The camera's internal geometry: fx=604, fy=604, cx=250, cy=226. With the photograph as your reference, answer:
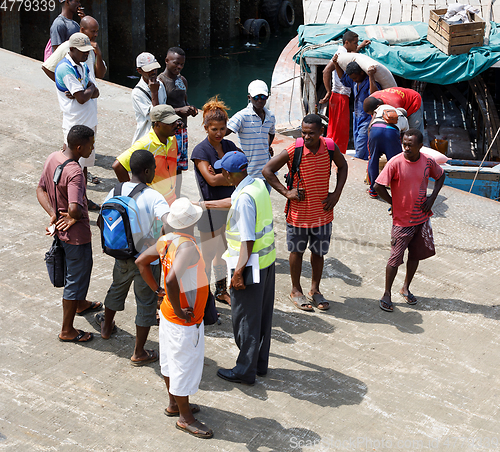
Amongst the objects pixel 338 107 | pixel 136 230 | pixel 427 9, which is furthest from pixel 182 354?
pixel 427 9

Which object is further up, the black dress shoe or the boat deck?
the boat deck

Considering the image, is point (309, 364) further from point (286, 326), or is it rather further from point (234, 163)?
point (234, 163)

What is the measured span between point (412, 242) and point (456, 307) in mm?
739

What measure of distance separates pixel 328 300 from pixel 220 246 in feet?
3.74

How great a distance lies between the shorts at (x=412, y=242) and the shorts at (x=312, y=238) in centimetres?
63

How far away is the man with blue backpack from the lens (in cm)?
425

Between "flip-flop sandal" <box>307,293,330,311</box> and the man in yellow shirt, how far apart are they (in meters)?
1.60

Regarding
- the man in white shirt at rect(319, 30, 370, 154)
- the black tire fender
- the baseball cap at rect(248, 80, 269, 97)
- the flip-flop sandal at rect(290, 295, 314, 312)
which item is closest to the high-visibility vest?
the flip-flop sandal at rect(290, 295, 314, 312)

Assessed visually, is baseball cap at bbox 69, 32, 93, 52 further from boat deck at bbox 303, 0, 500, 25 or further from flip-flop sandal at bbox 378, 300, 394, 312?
boat deck at bbox 303, 0, 500, 25

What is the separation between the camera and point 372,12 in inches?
484

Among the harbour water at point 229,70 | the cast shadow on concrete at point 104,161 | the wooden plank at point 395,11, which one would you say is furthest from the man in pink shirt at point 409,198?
the harbour water at point 229,70

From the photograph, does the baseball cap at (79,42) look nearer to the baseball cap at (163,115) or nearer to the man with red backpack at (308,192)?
the baseball cap at (163,115)

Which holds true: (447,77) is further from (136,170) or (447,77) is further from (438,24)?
(136,170)

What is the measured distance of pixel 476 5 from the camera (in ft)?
40.5
